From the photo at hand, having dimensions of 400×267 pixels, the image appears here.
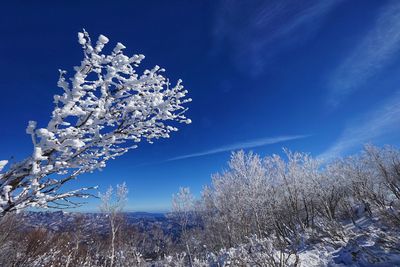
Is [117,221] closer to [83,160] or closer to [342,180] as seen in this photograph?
[83,160]

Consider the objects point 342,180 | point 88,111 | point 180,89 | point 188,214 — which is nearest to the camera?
point 88,111

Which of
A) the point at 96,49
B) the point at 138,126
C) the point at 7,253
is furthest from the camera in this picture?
the point at 7,253

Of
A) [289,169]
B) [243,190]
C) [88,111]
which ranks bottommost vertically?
[88,111]

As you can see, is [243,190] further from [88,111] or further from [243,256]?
[88,111]

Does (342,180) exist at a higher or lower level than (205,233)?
higher

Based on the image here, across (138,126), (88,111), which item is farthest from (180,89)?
(88,111)

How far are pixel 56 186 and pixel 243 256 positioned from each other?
565 centimetres

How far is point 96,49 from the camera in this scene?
225cm

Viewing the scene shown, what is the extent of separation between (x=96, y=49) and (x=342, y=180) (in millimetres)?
30399

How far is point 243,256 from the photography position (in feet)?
19.9

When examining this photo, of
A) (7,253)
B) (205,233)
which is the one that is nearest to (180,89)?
(7,253)

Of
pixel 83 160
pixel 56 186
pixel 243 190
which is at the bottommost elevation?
pixel 56 186

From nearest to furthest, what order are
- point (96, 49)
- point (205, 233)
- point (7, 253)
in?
point (96, 49), point (7, 253), point (205, 233)

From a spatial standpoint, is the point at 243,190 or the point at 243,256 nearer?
the point at 243,256
